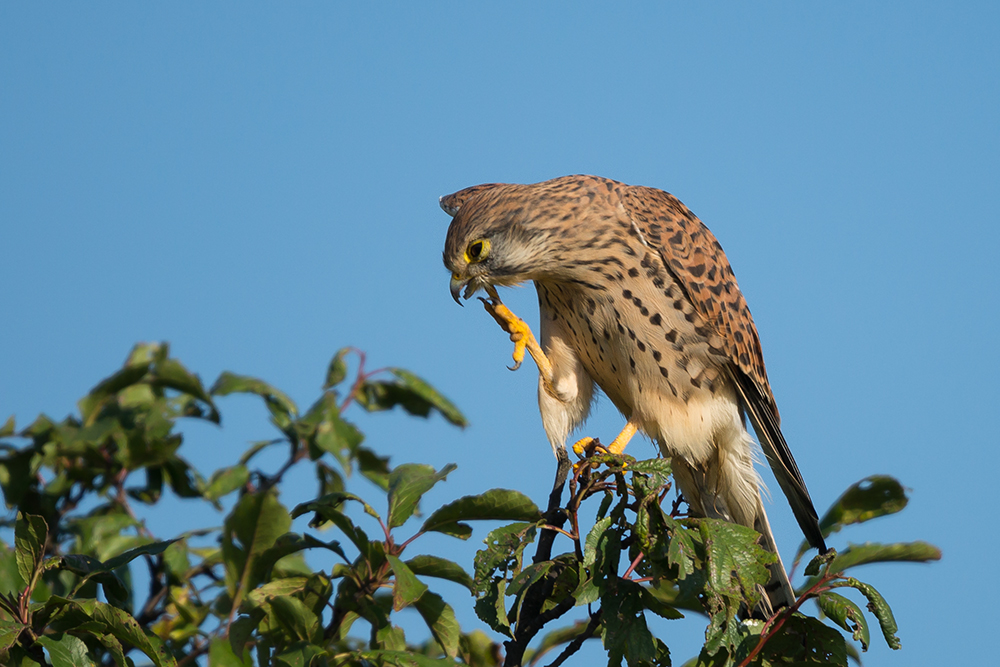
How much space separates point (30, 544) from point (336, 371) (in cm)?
176

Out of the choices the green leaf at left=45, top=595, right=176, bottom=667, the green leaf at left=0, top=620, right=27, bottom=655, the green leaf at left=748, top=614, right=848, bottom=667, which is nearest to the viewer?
the green leaf at left=0, top=620, right=27, bottom=655

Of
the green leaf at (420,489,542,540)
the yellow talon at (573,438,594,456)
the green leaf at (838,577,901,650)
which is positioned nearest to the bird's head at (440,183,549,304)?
the yellow talon at (573,438,594,456)

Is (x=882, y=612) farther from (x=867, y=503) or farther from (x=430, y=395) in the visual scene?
(x=430, y=395)

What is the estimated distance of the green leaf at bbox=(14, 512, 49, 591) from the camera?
2.61 meters

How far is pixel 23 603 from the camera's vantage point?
2490mm

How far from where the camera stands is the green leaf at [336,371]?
424 centimetres

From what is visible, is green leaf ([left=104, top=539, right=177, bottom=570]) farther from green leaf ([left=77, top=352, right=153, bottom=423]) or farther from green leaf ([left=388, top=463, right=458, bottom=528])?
green leaf ([left=77, top=352, right=153, bottom=423])

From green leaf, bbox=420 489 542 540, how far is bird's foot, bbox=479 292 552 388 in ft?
2.92

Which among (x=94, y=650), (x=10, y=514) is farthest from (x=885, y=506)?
(x=10, y=514)

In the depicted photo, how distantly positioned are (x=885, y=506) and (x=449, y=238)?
1.88 m

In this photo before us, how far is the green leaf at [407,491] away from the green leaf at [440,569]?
13 cm

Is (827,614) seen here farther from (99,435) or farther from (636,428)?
(99,435)

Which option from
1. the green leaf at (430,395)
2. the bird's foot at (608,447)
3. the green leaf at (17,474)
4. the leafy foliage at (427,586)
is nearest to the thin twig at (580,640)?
the leafy foliage at (427,586)

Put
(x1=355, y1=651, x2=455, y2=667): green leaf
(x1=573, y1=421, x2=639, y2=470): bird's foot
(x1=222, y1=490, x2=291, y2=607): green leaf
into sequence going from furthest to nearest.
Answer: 1. (x1=573, y1=421, x2=639, y2=470): bird's foot
2. (x1=222, y1=490, x2=291, y2=607): green leaf
3. (x1=355, y1=651, x2=455, y2=667): green leaf
